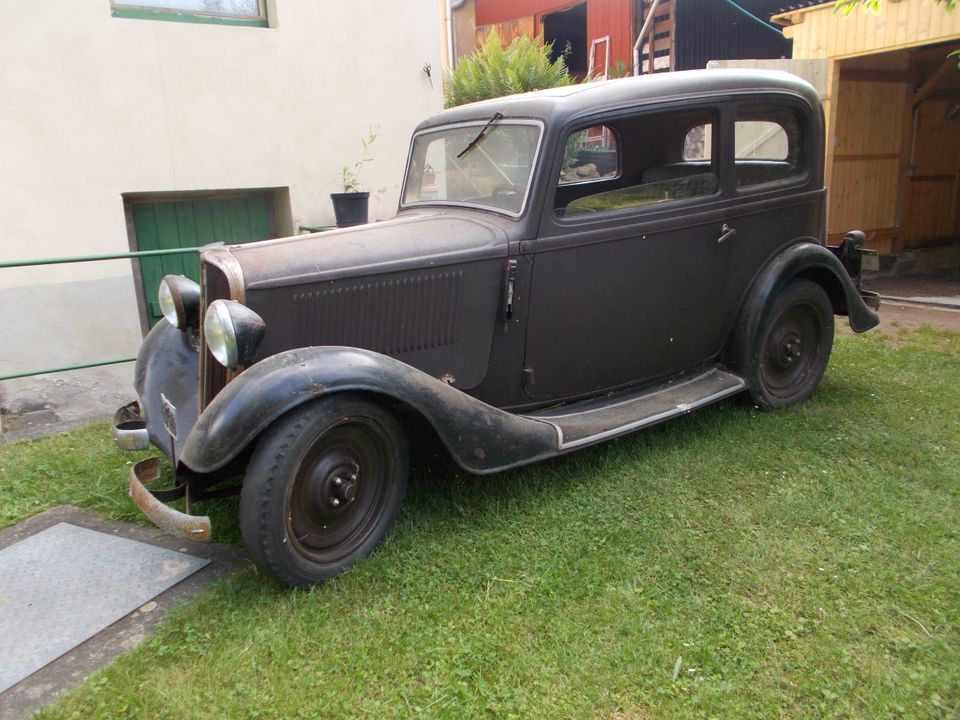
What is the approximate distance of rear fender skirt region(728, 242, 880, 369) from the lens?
13.6 ft

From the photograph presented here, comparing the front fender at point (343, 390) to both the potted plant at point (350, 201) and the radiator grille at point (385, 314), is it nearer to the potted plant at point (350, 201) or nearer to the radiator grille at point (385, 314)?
the radiator grille at point (385, 314)

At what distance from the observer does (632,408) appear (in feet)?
12.4

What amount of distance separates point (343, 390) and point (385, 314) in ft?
1.90

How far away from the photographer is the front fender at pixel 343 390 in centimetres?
259

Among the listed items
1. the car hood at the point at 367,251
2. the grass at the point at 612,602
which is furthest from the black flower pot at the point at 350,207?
the grass at the point at 612,602

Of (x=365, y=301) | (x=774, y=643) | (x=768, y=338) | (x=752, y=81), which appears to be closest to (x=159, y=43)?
(x=365, y=301)

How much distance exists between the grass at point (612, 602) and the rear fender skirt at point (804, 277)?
0.70 metres

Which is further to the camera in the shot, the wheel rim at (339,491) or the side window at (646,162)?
the side window at (646,162)

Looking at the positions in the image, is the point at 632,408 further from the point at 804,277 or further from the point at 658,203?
the point at 804,277

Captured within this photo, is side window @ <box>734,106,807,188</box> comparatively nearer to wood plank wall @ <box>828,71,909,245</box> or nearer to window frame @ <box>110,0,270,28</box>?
window frame @ <box>110,0,270,28</box>

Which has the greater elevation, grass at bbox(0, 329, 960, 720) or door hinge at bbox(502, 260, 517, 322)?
door hinge at bbox(502, 260, 517, 322)

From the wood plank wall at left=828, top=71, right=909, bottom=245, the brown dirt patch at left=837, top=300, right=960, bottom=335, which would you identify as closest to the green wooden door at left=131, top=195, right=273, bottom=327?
the brown dirt patch at left=837, top=300, right=960, bottom=335

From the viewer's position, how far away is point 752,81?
13.3ft

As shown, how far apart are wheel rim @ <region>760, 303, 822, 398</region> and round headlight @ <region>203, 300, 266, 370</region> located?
9.62 ft
